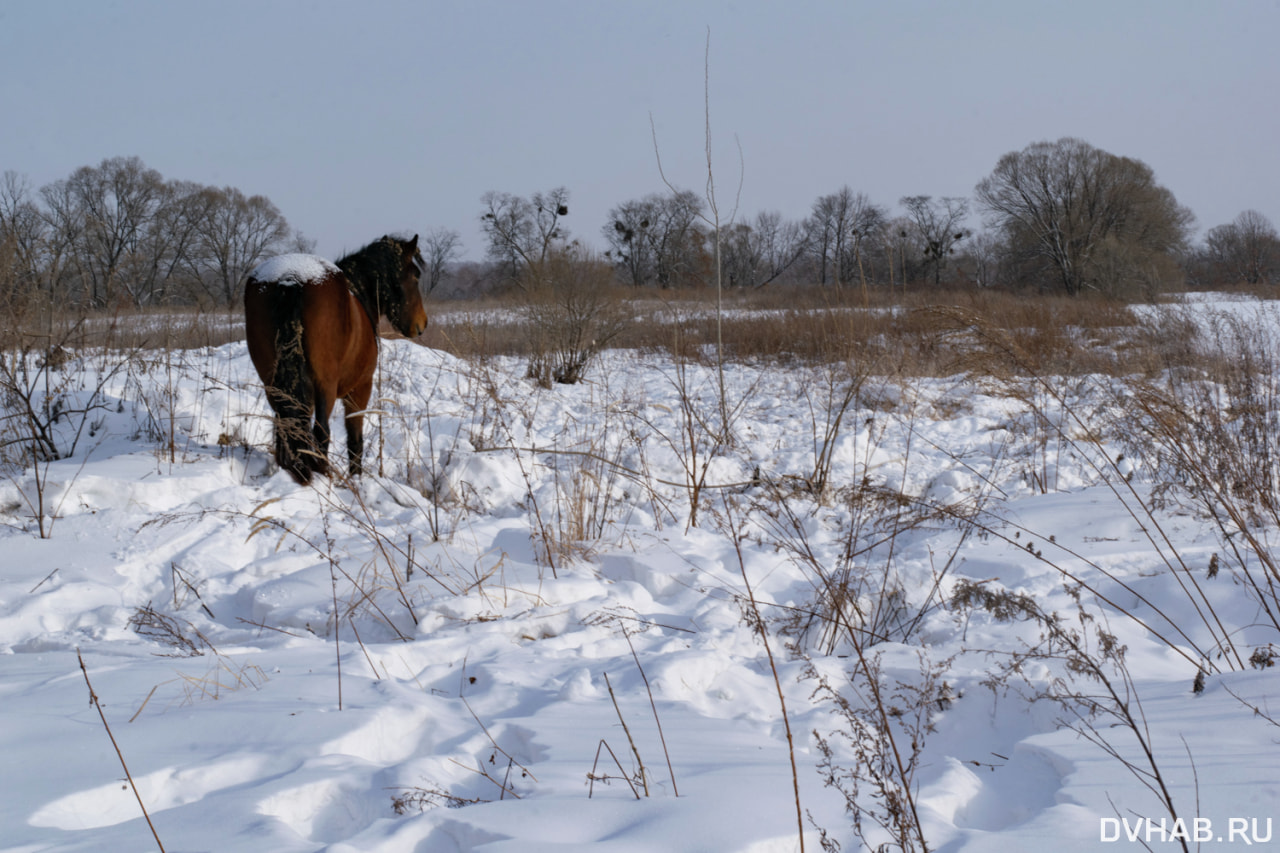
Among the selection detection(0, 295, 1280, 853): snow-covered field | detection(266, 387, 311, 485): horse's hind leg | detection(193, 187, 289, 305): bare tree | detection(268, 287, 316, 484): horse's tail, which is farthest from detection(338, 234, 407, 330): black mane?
detection(193, 187, 289, 305): bare tree

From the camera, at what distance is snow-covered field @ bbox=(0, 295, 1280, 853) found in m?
1.40

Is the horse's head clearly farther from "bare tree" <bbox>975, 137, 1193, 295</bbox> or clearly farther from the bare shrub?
"bare tree" <bbox>975, 137, 1193, 295</bbox>

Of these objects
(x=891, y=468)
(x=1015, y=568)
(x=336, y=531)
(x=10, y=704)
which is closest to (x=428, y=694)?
(x=10, y=704)

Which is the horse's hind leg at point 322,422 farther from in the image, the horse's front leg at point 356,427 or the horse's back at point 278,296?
the horse's back at point 278,296

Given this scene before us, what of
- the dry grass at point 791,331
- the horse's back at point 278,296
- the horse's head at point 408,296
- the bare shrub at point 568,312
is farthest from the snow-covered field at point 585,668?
the dry grass at point 791,331

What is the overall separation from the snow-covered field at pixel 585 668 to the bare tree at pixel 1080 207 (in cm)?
3980

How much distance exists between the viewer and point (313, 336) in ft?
14.2

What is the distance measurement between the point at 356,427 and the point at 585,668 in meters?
3.27

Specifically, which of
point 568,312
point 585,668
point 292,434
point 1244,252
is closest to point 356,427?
point 292,434

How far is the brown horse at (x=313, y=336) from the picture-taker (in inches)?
167

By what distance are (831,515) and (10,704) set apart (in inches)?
150

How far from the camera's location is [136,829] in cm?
130

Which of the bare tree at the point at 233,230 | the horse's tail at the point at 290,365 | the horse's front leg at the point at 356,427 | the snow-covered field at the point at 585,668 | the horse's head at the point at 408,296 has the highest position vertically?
the bare tree at the point at 233,230

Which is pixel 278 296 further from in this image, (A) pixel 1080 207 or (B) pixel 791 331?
(A) pixel 1080 207
